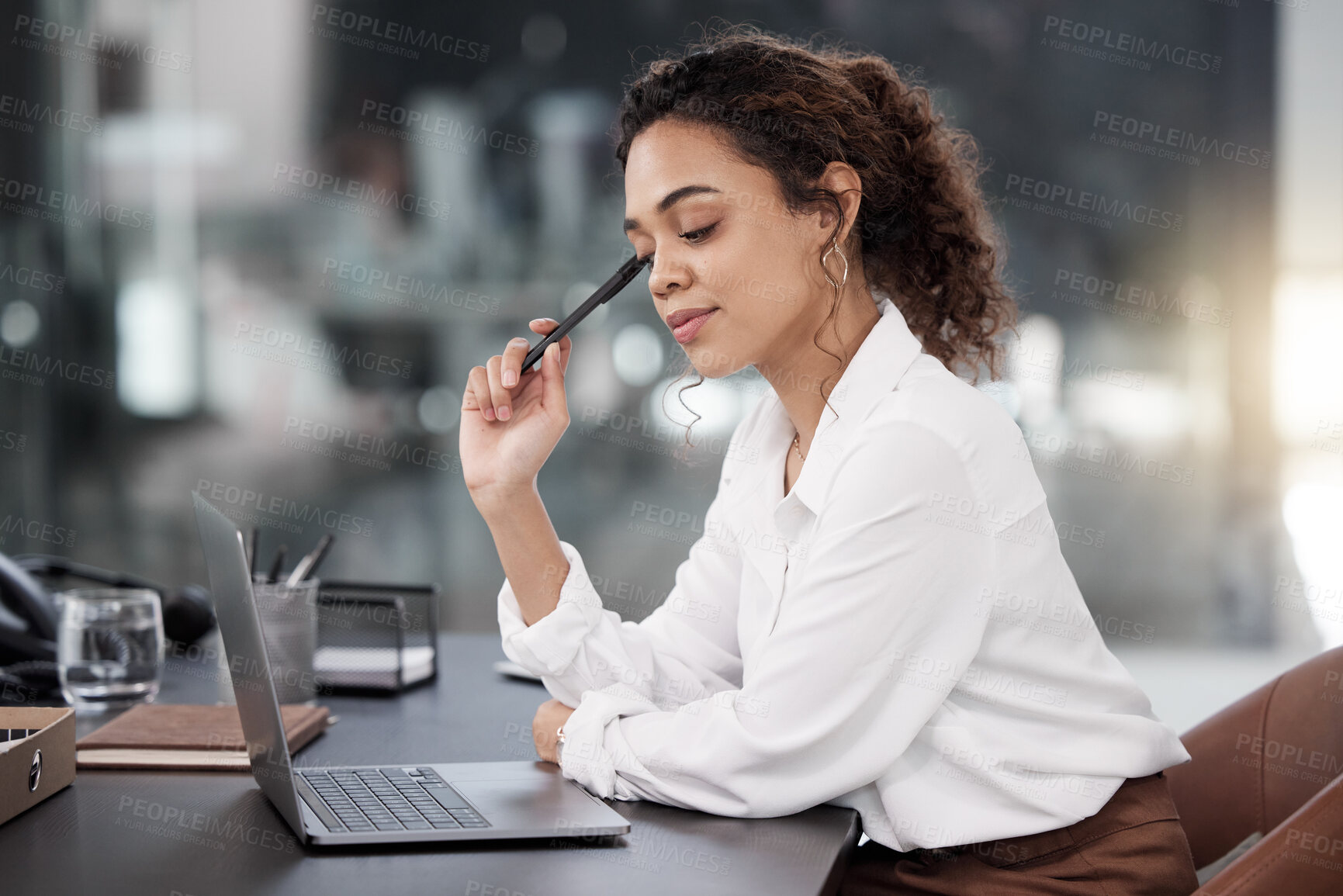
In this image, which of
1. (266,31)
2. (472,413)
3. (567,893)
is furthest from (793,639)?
(266,31)

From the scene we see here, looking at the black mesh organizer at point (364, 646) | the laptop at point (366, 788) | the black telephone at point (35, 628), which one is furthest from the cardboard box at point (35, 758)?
the black mesh organizer at point (364, 646)

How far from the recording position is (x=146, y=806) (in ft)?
3.29

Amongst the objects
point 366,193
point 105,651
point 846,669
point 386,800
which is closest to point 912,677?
point 846,669

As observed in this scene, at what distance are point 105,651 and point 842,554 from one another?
36.8 inches

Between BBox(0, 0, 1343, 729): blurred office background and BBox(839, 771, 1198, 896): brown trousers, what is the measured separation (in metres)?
2.25

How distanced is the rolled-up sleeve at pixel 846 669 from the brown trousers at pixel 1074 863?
0.14 metres

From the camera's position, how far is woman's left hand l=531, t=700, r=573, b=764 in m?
1.15

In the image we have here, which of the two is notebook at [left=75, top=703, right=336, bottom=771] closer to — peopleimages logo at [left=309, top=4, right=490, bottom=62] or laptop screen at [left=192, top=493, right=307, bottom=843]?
laptop screen at [left=192, top=493, right=307, bottom=843]

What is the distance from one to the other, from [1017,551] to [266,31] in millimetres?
3227

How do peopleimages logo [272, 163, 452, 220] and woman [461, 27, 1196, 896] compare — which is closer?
woman [461, 27, 1196, 896]

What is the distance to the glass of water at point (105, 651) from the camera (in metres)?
1.39

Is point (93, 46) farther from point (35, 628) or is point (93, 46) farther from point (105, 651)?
point (105, 651)

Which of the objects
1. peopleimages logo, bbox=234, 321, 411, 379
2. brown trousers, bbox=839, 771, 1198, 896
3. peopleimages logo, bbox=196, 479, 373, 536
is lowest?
peopleimages logo, bbox=196, 479, 373, 536

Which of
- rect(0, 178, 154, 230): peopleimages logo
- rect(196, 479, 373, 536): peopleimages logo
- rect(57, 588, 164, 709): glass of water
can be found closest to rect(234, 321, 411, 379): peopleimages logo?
rect(196, 479, 373, 536): peopleimages logo
